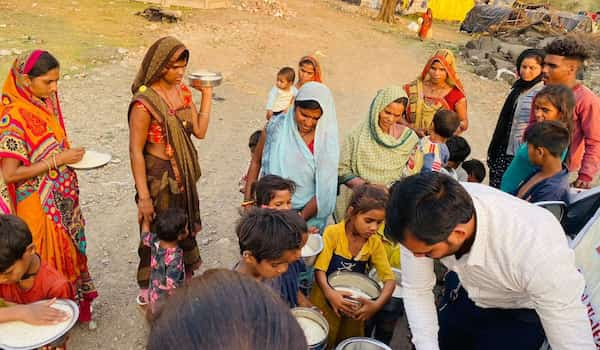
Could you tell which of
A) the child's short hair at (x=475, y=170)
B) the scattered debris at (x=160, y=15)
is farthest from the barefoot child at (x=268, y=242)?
the scattered debris at (x=160, y=15)

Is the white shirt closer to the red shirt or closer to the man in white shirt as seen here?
the man in white shirt

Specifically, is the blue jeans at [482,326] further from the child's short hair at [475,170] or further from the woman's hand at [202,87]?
the child's short hair at [475,170]

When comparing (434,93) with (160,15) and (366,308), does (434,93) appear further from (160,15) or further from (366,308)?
(160,15)

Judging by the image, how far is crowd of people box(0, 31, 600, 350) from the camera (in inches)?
55.7

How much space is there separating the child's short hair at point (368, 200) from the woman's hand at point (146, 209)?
127cm

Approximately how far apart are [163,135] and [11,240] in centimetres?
101

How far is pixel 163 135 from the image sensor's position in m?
2.56

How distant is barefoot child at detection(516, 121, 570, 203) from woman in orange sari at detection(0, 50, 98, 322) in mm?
2805

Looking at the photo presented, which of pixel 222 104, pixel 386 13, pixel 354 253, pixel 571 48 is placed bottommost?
pixel 222 104

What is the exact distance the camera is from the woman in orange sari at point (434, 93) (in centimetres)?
385

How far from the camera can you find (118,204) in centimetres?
411

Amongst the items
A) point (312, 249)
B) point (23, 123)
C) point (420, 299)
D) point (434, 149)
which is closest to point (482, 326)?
point (420, 299)

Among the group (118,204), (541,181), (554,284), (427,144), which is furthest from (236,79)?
(554,284)

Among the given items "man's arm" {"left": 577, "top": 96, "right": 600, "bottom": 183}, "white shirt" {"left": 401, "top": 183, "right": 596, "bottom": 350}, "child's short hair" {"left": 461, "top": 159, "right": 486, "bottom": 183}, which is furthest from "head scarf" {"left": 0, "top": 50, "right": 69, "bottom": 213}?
"man's arm" {"left": 577, "top": 96, "right": 600, "bottom": 183}
